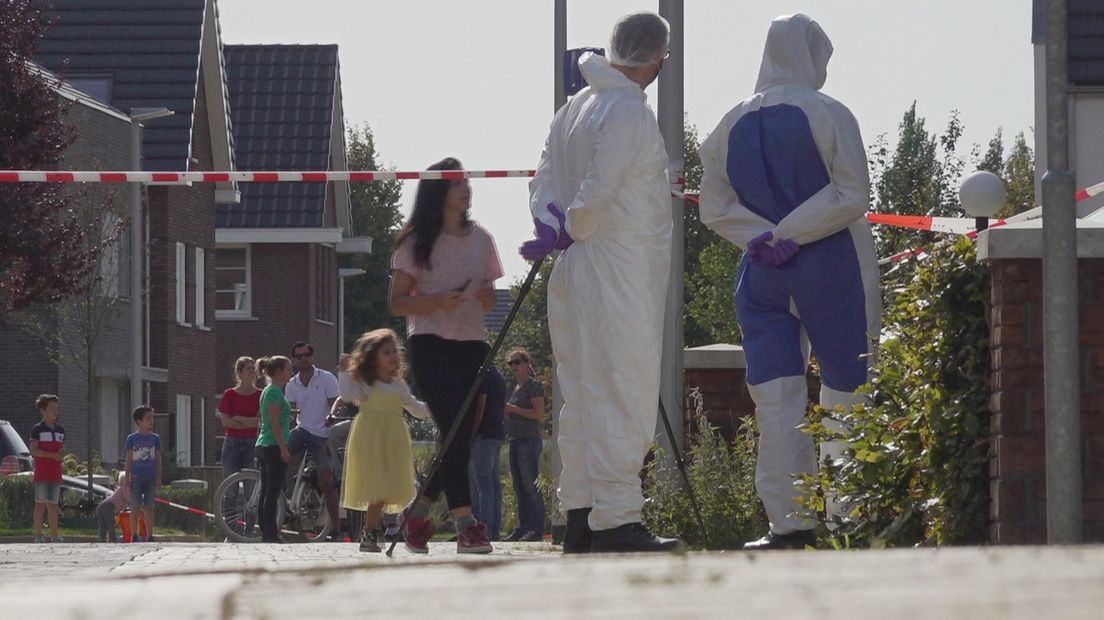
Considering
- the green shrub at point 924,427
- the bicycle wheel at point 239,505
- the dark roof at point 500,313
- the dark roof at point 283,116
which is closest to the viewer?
the green shrub at point 924,427

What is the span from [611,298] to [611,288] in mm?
35

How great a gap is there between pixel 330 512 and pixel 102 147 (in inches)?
804

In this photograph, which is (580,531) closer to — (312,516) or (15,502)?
(312,516)

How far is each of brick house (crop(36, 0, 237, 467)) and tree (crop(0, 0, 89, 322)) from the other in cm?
1401

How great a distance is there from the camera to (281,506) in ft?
57.1

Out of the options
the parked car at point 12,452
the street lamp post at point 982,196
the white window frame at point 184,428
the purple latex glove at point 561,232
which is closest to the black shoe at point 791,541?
the purple latex glove at point 561,232

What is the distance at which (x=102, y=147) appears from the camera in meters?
36.8

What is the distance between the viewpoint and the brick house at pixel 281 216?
50.1 m

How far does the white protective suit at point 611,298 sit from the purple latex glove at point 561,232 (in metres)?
0.05

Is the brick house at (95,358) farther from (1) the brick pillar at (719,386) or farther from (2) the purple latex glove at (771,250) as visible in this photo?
(2) the purple latex glove at (771,250)

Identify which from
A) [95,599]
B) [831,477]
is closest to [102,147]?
[831,477]

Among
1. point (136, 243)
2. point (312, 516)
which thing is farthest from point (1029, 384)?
point (136, 243)

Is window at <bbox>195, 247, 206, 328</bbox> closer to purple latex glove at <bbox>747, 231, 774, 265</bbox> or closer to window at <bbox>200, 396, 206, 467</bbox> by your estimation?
window at <bbox>200, 396, 206, 467</bbox>

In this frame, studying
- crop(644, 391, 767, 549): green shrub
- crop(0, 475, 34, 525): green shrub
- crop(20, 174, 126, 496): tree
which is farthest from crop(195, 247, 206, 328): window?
crop(644, 391, 767, 549): green shrub
